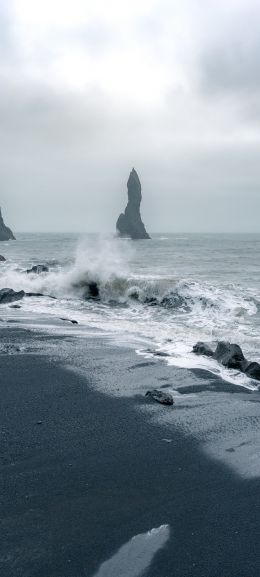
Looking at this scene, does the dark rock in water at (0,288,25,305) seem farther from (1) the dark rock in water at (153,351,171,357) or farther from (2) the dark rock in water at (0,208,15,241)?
(2) the dark rock in water at (0,208,15,241)

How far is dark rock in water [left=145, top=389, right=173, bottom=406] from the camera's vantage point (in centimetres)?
647

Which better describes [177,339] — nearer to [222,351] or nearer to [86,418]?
[222,351]

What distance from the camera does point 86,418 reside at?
5.87 m

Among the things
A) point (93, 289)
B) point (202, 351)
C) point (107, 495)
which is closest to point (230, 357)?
point (202, 351)

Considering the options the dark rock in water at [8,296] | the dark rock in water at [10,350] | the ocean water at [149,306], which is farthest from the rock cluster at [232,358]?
the dark rock in water at [8,296]

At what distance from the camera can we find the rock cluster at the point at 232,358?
8.01m

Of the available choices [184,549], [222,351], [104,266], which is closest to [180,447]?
[184,549]

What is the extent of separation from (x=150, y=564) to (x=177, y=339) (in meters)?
8.07

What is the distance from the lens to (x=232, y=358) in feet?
27.9

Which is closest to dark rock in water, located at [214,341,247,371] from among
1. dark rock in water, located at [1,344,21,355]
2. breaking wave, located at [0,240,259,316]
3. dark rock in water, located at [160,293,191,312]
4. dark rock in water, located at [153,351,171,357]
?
dark rock in water, located at [153,351,171,357]

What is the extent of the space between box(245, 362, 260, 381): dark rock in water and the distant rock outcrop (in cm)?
10568

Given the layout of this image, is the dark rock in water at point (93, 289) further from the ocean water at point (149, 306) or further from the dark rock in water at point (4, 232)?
the dark rock in water at point (4, 232)

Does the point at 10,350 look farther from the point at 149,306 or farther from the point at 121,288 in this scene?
the point at 121,288

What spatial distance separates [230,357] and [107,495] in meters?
5.05
